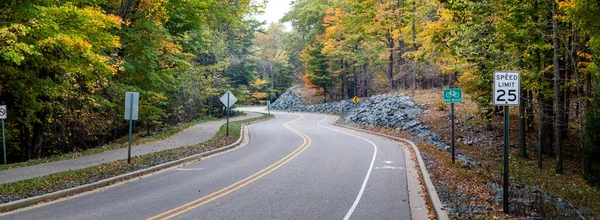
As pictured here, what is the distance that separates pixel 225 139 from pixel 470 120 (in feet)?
51.3

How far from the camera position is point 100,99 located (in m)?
19.1

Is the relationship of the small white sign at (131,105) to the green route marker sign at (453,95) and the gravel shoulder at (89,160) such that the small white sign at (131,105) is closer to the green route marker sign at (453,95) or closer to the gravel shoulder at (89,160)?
the gravel shoulder at (89,160)

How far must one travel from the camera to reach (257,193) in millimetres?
9609

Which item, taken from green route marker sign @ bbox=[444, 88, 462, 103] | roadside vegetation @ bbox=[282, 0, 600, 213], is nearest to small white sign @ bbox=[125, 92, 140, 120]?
green route marker sign @ bbox=[444, 88, 462, 103]

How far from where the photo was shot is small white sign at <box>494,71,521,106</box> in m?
7.07

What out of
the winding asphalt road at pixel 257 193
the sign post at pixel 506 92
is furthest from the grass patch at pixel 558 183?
the winding asphalt road at pixel 257 193

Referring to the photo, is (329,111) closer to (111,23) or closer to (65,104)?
(65,104)

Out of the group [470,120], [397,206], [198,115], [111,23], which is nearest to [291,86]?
[198,115]

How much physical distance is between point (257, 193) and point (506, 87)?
5.99 meters

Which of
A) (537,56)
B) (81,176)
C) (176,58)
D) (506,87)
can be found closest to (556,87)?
(537,56)

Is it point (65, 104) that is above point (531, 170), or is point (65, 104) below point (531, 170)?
above

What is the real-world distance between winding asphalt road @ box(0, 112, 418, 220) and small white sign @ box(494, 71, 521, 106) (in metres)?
2.84

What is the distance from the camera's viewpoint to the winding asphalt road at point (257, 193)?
7855 millimetres

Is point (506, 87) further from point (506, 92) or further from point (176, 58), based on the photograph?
point (176, 58)
